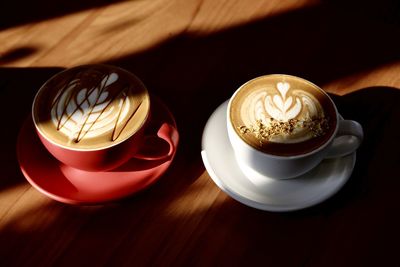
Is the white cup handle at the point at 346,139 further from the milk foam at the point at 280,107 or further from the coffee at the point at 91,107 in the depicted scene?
the coffee at the point at 91,107

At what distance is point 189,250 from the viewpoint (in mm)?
647

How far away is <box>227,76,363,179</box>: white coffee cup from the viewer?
2.06ft

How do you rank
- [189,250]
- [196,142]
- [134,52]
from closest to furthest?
[189,250] → [196,142] → [134,52]

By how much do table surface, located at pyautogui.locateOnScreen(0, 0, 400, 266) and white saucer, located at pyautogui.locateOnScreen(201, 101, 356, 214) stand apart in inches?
1.1

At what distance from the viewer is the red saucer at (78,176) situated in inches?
26.5

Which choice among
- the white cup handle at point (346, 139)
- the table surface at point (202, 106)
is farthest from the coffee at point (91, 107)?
the white cup handle at point (346, 139)

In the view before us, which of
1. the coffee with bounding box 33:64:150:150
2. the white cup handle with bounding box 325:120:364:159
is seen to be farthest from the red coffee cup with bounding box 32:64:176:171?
the white cup handle with bounding box 325:120:364:159

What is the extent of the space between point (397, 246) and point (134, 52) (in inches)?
20.9

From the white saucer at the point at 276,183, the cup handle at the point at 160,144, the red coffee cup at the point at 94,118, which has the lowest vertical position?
the white saucer at the point at 276,183

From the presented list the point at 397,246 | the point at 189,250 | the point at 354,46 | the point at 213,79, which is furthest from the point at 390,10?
the point at 189,250

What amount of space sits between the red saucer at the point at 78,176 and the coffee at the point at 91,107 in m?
0.07

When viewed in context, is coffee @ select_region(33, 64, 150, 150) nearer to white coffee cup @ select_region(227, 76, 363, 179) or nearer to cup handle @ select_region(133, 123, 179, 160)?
cup handle @ select_region(133, 123, 179, 160)

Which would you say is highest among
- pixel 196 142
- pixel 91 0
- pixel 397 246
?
pixel 91 0

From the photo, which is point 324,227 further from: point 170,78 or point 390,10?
point 390,10
